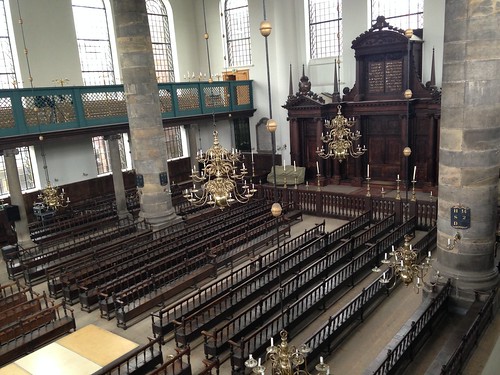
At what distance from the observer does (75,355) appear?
8414 millimetres

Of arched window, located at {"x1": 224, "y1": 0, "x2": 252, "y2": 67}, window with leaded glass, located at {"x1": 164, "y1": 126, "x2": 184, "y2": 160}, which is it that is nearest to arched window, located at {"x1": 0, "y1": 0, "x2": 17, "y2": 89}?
window with leaded glass, located at {"x1": 164, "y1": 126, "x2": 184, "y2": 160}

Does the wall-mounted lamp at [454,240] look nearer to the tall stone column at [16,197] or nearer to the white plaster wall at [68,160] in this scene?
the tall stone column at [16,197]

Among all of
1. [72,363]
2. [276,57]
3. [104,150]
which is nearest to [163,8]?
[276,57]

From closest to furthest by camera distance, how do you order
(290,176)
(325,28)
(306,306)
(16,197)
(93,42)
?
(306,306), (16,197), (93,42), (290,176), (325,28)

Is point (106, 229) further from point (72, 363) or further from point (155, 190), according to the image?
point (72, 363)

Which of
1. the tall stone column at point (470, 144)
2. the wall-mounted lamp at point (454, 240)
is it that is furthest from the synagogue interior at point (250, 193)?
the wall-mounted lamp at point (454, 240)

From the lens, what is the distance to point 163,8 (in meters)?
23.8

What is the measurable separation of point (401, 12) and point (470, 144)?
13.1 meters

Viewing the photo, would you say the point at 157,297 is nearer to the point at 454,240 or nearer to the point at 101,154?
the point at 454,240

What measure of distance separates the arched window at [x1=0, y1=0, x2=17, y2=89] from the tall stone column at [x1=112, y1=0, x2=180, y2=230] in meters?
6.36

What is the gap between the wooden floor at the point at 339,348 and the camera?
8164mm

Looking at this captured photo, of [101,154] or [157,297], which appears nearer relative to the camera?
[157,297]

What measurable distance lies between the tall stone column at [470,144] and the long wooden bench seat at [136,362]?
6114 millimetres

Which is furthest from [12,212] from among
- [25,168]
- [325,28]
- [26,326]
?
[325,28]
